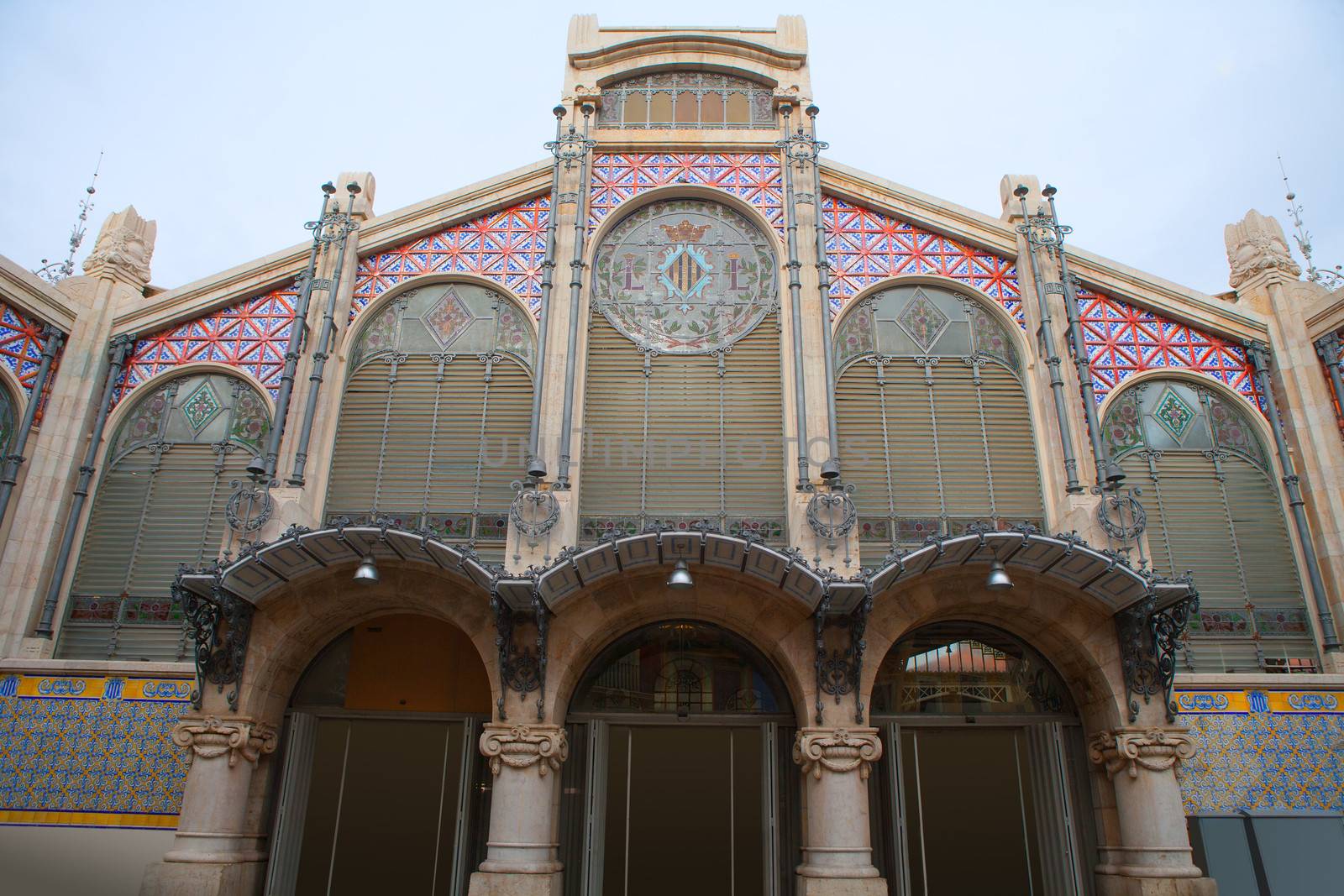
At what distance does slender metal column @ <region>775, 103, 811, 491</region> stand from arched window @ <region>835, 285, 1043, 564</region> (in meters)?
0.84

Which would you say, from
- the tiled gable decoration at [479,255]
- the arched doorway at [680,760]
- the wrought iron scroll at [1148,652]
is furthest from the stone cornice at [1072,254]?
the arched doorway at [680,760]

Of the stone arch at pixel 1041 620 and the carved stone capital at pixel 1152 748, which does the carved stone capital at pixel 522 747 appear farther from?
the carved stone capital at pixel 1152 748

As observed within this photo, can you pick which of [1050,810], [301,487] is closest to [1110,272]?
[1050,810]

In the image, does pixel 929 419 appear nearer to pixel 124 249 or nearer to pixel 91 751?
pixel 91 751

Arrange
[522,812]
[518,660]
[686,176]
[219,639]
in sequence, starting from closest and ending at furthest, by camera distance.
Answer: [522,812]
[518,660]
[219,639]
[686,176]

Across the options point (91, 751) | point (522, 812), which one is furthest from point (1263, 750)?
point (91, 751)

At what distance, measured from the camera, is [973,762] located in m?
13.2

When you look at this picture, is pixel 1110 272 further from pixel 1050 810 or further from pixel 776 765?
pixel 776 765

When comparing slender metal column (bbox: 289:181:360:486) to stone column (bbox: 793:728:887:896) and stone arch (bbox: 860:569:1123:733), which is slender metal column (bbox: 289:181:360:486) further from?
stone arch (bbox: 860:569:1123:733)

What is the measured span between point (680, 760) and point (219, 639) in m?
6.36

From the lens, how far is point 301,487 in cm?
1253

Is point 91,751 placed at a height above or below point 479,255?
below

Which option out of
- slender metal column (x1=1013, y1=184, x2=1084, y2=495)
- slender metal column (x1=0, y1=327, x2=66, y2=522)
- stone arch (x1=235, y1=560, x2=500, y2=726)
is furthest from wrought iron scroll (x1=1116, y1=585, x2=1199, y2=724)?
slender metal column (x1=0, y1=327, x2=66, y2=522)

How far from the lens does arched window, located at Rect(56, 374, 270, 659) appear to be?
503 inches
